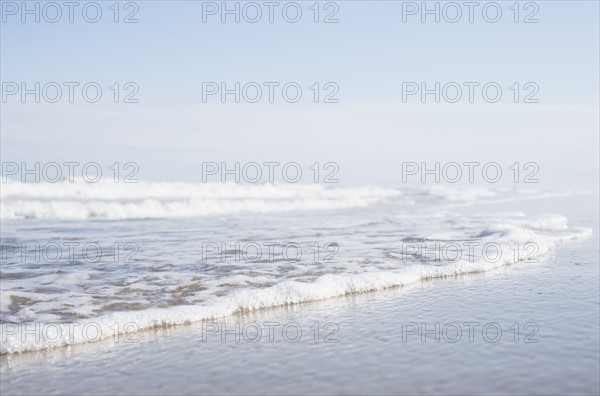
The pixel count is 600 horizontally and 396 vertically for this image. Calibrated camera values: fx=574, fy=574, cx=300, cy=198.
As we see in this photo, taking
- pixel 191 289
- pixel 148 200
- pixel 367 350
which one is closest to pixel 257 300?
pixel 191 289

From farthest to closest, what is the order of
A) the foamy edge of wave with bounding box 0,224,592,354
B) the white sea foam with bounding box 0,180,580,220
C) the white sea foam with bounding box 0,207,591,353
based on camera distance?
1. the white sea foam with bounding box 0,180,580,220
2. the white sea foam with bounding box 0,207,591,353
3. the foamy edge of wave with bounding box 0,224,592,354

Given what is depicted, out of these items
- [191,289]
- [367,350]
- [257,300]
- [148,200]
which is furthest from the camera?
[148,200]

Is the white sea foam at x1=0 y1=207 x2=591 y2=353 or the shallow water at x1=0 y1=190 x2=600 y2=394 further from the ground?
the white sea foam at x1=0 y1=207 x2=591 y2=353

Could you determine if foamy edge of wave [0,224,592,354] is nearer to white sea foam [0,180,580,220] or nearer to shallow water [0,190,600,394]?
shallow water [0,190,600,394]

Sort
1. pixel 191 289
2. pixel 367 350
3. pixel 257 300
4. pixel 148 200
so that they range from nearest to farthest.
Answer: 1. pixel 367 350
2. pixel 257 300
3. pixel 191 289
4. pixel 148 200

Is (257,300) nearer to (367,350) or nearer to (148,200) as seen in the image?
(367,350)

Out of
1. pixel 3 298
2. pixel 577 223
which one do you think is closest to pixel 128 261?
pixel 3 298

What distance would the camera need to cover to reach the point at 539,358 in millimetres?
5074

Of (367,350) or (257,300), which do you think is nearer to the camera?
(367,350)

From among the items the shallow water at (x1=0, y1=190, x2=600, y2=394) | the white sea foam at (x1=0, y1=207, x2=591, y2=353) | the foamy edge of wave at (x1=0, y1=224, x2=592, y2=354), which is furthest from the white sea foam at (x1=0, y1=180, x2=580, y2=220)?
the foamy edge of wave at (x1=0, y1=224, x2=592, y2=354)

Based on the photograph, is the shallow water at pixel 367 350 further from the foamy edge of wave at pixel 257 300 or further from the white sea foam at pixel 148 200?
the white sea foam at pixel 148 200

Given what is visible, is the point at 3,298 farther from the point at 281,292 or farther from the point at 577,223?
the point at 577,223

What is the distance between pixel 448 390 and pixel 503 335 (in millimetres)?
1719

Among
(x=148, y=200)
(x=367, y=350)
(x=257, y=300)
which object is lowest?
(x=367, y=350)
